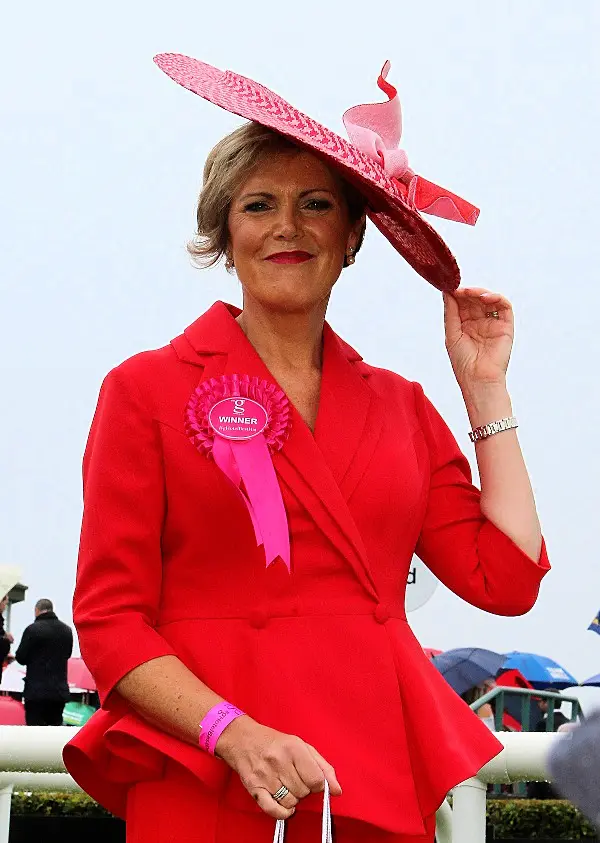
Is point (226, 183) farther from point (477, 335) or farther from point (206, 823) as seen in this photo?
point (206, 823)

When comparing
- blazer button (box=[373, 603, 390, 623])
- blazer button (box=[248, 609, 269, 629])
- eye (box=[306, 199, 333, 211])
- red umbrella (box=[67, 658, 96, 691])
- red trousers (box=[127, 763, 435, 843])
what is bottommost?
red trousers (box=[127, 763, 435, 843])

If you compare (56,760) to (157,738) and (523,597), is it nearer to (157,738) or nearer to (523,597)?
(157,738)

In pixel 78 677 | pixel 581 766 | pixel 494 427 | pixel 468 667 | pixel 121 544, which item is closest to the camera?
pixel 581 766

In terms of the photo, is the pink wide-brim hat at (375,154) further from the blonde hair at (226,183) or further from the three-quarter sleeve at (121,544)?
the three-quarter sleeve at (121,544)

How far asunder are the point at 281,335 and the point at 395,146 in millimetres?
413

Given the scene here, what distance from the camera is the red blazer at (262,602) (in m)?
2.30

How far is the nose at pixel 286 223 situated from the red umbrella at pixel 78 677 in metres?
14.4

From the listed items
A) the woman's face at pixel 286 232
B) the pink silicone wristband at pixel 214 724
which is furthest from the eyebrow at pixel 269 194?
the pink silicone wristband at pixel 214 724

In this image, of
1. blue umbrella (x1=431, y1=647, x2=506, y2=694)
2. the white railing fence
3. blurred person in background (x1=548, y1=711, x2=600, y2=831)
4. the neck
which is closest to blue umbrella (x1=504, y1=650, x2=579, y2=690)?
blue umbrella (x1=431, y1=647, x2=506, y2=694)

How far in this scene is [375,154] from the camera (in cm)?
268

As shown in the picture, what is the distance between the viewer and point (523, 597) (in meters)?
2.67

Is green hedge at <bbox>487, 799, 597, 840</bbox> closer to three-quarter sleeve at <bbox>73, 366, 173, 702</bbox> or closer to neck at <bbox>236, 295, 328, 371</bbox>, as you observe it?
neck at <bbox>236, 295, 328, 371</bbox>

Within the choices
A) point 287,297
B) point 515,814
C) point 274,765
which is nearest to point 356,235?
point 287,297

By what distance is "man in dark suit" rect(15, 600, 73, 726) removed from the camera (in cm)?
1168
